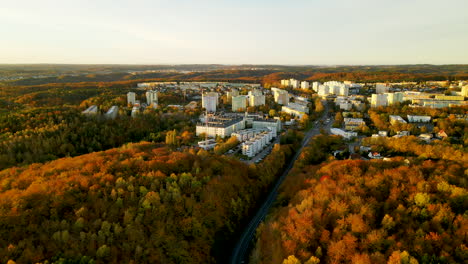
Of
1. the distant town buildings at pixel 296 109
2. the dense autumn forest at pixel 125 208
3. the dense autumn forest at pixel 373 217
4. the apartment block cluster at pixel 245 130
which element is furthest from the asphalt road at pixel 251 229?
the distant town buildings at pixel 296 109

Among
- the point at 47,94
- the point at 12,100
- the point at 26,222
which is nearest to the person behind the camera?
the point at 26,222

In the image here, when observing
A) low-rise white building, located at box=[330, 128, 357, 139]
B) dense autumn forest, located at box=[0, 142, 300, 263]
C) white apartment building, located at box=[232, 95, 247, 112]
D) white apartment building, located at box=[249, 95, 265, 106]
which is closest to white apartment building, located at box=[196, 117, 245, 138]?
low-rise white building, located at box=[330, 128, 357, 139]

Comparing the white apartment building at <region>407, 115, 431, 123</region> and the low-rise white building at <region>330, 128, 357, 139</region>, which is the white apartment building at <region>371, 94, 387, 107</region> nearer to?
the white apartment building at <region>407, 115, 431, 123</region>

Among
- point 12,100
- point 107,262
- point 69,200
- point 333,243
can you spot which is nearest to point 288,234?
point 333,243

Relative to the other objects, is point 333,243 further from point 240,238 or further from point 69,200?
point 69,200

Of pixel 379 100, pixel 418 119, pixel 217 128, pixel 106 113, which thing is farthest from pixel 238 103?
pixel 418 119
